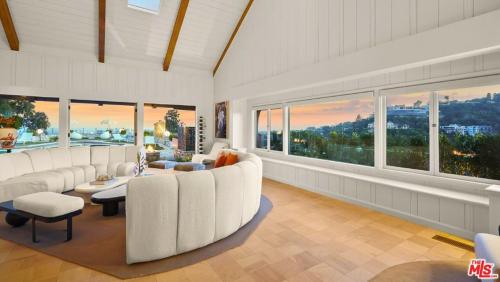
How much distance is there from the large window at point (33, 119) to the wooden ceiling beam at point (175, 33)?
10.1 ft

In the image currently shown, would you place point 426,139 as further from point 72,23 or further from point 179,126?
point 72,23

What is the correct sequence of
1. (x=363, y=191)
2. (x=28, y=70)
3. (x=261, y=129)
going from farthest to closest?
(x=261, y=129)
(x=28, y=70)
(x=363, y=191)

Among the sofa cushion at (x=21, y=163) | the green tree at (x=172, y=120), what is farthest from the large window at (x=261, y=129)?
the sofa cushion at (x=21, y=163)

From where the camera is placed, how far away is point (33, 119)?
6.24 meters

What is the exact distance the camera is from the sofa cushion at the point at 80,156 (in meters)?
5.55

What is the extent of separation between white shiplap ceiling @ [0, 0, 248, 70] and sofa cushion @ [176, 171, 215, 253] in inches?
207

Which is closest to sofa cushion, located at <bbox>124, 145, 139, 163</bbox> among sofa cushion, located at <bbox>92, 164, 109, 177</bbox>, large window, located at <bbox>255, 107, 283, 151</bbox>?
sofa cushion, located at <bbox>92, 164, 109, 177</bbox>

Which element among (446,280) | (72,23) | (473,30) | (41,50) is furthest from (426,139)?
(41,50)

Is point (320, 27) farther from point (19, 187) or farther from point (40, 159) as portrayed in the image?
point (40, 159)

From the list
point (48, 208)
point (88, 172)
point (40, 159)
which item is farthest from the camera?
point (88, 172)

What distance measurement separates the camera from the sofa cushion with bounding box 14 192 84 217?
9.12ft

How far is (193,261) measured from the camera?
8.11 feet

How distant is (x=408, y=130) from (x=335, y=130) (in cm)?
159

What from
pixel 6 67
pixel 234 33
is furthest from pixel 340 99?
pixel 6 67
